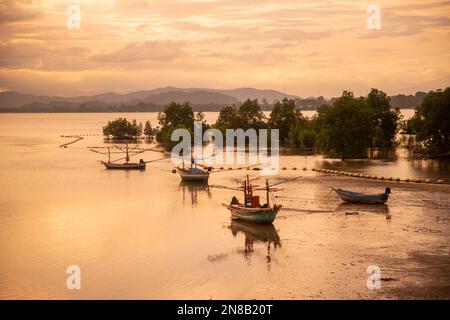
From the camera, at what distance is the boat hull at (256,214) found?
4334cm

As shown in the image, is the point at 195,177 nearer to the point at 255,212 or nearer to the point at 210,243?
the point at 255,212

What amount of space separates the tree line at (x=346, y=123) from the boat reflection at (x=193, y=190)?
27.0m

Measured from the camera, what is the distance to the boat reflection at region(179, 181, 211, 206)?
190 feet

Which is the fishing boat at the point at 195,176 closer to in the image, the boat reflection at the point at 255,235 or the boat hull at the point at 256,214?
the boat reflection at the point at 255,235

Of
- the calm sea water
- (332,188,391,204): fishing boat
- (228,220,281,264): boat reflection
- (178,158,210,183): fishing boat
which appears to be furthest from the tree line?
(228,220,281,264): boat reflection

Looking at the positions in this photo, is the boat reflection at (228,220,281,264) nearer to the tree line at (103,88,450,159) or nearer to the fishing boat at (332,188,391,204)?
the fishing boat at (332,188,391,204)

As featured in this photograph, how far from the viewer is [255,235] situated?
41.7 m

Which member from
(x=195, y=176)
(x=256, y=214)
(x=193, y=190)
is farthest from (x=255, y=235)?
(x=195, y=176)

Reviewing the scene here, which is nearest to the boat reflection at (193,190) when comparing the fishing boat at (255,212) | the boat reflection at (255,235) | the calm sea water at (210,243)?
the calm sea water at (210,243)

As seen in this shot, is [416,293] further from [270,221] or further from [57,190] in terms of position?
[57,190]

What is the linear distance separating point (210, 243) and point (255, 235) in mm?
3536

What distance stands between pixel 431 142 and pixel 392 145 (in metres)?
22.6

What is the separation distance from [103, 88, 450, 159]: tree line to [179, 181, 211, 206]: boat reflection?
88.6ft

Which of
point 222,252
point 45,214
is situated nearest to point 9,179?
point 45,214
